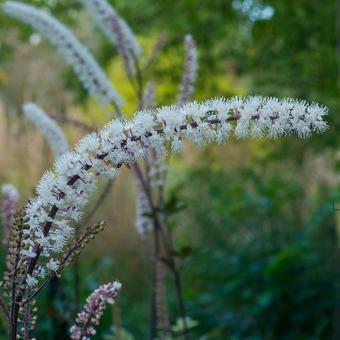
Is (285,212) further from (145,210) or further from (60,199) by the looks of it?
(60,199)

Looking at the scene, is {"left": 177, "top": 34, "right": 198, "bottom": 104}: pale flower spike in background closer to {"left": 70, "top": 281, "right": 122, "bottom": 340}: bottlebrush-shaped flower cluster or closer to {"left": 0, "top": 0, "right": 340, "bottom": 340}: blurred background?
{"left": 0, "top": 0, "right": 340, "bottom": 340}: blurred background

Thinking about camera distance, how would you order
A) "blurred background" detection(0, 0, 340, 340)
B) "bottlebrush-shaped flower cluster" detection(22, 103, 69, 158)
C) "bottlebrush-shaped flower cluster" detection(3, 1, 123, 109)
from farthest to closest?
"blurred background" detection(0, 0, 340, 340), "bottlebrush-shaped flower cluster" detection(3, 1, 123, 109), "bottlebrush-shaped flower cluster" detection(22, 103, 69, 158)

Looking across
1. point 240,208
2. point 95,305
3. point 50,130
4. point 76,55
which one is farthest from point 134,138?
point 240,208

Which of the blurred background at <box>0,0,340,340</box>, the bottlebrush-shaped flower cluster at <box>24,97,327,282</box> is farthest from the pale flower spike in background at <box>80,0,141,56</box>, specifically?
the bottlebrush-shaped flower cluster at <box>24,97,327,282</box>

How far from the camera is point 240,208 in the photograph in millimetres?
6305

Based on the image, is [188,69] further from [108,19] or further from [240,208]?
[240,208]

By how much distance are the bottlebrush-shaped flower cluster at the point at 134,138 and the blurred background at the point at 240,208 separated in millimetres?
1865

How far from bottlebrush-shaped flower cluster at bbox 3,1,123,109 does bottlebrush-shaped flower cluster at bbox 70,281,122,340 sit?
191 cm

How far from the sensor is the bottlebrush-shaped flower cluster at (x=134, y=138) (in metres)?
1.66

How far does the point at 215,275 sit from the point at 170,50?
2575mm

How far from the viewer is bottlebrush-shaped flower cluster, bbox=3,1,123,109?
357cm

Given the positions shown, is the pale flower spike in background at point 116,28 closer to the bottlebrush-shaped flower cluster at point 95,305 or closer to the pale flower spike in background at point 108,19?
the pale flower spike in background at point 108,19

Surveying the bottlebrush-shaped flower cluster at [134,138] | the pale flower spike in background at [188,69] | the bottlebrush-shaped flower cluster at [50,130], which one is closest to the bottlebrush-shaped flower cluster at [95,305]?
the bottlebrush-shaped flower cluster at [134,138]

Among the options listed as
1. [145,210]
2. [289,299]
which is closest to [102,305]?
[145,210]
